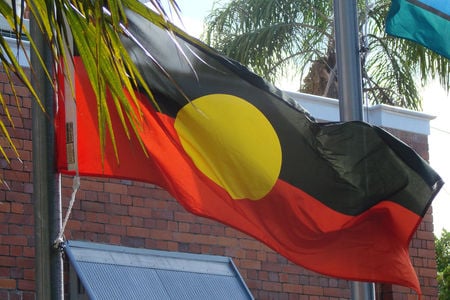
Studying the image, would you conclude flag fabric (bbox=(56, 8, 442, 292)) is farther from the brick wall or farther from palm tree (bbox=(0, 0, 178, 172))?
the brick wall

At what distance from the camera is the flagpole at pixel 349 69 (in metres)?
8.26

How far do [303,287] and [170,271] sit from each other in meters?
2.03

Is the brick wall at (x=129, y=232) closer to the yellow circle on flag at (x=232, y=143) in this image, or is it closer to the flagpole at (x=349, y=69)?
the yellow circle on flag at (x=232, y=143)

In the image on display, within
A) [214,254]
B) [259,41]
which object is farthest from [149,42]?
[259,41]

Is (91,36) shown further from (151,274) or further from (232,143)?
(151,274)

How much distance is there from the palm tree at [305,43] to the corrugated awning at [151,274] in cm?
1240

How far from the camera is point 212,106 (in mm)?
7574

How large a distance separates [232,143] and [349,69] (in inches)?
50.3

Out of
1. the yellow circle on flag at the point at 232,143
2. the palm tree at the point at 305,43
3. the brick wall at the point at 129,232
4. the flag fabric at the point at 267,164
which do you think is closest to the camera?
the flag fabric at the point at 267,164

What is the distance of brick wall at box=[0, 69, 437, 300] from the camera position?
10289 millimetres

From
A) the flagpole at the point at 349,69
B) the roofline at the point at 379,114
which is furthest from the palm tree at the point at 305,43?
the flagpole at the point at 349,69

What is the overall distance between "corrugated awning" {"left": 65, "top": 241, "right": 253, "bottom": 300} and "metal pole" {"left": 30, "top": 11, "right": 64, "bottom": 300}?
363 centimetres

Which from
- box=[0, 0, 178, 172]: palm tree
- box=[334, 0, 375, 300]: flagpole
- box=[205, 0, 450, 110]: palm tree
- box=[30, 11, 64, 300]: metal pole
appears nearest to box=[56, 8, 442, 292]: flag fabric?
box=[334, 0, 375, 300]: flagpole

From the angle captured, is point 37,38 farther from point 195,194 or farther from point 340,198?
point 340,198
